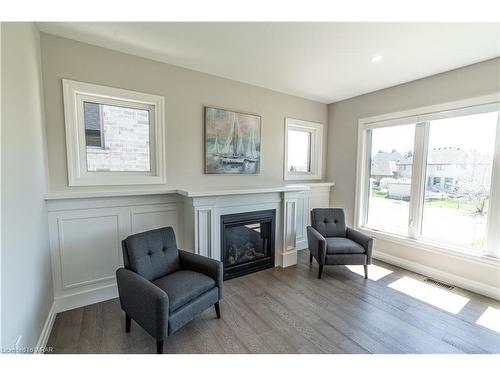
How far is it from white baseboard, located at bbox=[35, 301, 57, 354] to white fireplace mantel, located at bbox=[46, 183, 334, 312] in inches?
4.1

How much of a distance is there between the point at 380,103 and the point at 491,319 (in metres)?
2.90

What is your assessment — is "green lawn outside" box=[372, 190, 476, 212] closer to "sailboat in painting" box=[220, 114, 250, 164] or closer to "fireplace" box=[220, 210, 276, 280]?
"fireplace" box=[220, 210, 276, 280]

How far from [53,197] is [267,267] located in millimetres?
2577

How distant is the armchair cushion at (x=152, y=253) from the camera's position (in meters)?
1.91

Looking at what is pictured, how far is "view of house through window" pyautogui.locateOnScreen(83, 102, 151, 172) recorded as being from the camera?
2.29m

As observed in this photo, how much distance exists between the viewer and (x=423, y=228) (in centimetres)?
310

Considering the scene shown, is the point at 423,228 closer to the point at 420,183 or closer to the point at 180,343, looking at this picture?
the point at 420,183
